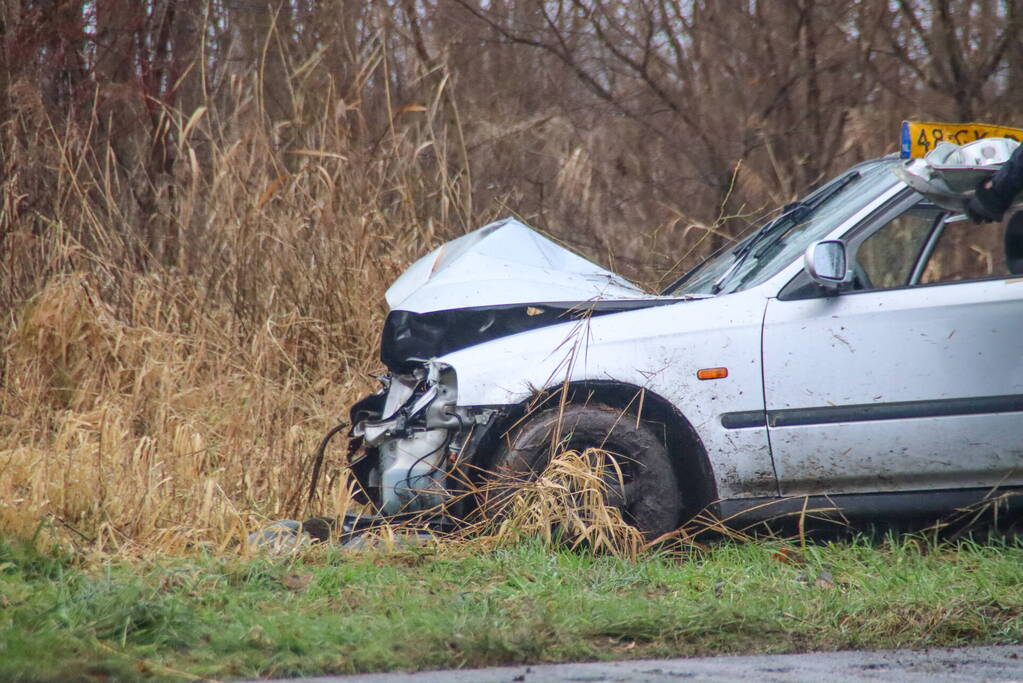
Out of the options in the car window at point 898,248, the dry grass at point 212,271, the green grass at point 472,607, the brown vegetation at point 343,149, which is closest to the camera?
the green grass at point 472,607

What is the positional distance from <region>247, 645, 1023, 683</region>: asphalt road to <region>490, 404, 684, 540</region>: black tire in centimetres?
130

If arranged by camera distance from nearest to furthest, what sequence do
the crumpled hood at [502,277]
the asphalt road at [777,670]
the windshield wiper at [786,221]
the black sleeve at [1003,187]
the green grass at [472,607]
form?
the asphalt road at [777,670] < the green grass at [472,607] < the black sleeve at [1003,187] < the crumpled hood at [502,277] < the windshield wiper at [786,221]

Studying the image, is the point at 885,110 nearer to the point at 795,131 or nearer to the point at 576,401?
the point at 795,131

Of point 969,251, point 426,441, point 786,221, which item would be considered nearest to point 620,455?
point 426,441

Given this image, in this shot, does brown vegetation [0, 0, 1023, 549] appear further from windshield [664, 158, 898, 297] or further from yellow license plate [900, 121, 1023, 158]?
yellow license plate [900, 121, 1023, 158]

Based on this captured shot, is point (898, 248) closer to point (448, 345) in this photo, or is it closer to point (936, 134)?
point (936, 134)

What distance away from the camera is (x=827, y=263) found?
4.50m

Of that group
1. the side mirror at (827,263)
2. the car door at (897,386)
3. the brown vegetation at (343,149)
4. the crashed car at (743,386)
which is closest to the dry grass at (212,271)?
the brown vegetation at (343,149)

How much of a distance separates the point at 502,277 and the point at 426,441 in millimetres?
840

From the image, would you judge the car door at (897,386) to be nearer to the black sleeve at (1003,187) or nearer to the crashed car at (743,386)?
the crashed car at (743,386)

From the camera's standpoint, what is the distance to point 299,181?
8305mm

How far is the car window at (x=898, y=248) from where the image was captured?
5395 mm

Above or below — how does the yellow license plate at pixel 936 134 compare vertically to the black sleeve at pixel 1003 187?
above

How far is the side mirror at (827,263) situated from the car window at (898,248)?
837mm
